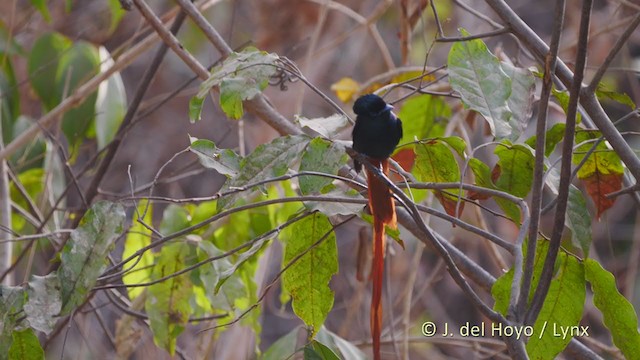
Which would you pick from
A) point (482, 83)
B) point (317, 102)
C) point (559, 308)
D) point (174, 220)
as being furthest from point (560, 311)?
point (317, 102)

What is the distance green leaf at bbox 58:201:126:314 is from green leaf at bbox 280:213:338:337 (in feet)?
1.00

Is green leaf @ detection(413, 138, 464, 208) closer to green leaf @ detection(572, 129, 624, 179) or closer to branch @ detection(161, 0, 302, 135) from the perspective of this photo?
green leaf @ detection(572, 129, 624, 179)

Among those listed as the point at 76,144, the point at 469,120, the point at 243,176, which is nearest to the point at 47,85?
the point at 76,144

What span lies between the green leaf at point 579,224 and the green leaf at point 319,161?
346mm

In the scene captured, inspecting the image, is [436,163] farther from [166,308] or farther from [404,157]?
[166,308]

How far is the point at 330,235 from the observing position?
139cm

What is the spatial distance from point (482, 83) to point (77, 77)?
1325 millimetres

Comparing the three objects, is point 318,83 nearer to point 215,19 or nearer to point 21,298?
point 215,19

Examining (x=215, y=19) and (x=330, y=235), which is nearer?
(x=330, y=235)

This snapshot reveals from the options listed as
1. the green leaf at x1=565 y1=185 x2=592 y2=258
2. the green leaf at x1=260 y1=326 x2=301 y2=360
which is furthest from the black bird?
the green leaf at x1=260 y1=326 x2=301 y2=360

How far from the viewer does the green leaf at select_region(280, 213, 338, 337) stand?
→ 1381mm

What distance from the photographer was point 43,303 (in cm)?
121

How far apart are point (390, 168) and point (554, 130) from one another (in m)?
0.29

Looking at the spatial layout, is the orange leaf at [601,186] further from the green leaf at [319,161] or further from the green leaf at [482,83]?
the green leaf at [319,161]
